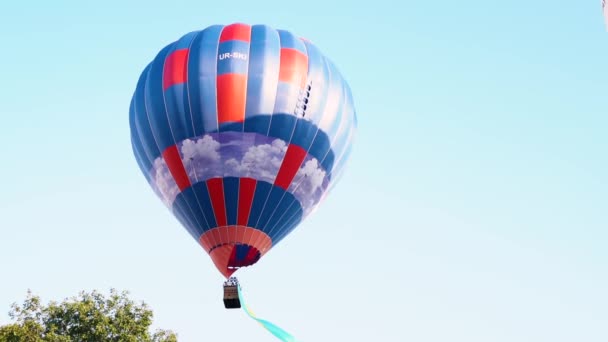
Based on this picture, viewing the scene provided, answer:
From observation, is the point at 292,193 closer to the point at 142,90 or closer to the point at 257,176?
the point at 257,176

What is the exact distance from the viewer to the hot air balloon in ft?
105

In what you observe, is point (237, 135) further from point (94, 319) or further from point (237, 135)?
point (94, 319)

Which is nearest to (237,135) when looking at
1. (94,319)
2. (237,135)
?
(237,135)

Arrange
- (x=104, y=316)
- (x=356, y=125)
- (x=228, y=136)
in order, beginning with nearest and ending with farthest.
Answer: (x=228, y=136) < (x=356, y=125) < (x=104, y=316)

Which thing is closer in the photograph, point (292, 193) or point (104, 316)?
point (292, 193)

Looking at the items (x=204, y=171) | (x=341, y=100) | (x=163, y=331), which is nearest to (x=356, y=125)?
(x=341, y=100)

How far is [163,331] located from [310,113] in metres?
20.0

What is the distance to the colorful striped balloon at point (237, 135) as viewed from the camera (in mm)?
31875

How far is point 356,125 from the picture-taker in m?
36.5

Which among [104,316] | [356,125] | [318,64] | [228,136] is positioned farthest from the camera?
[104,316]

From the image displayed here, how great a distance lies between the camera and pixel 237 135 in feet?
104

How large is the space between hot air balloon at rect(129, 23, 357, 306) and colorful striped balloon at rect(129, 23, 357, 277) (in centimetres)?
4

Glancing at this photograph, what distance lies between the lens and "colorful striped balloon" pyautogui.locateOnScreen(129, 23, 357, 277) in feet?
105

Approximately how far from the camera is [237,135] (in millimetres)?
31734
